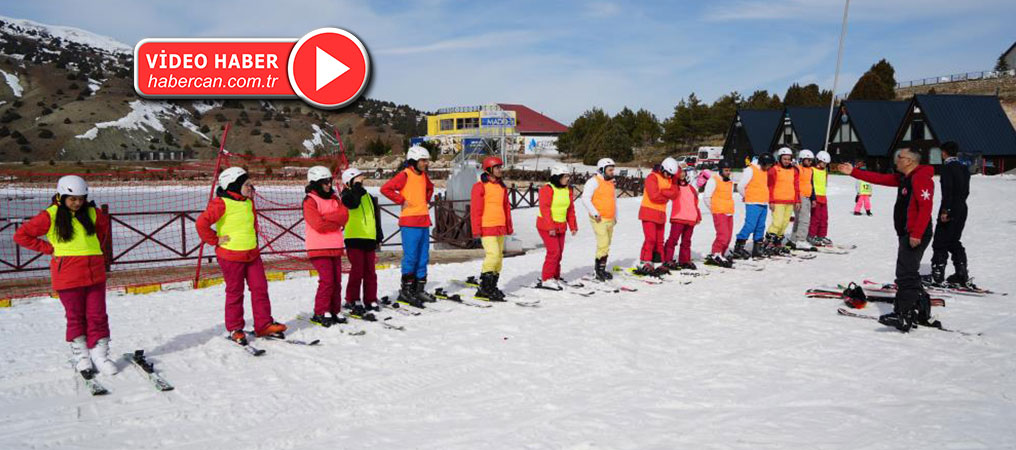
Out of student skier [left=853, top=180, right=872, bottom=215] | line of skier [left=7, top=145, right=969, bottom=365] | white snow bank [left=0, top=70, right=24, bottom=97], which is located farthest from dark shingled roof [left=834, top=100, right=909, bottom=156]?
white snow bank [left=0, top=70, right=24, bottom=97]

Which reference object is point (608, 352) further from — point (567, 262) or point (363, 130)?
point (363, 130)

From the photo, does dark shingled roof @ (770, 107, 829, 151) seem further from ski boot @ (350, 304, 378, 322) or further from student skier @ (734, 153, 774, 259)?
ski boot @ (350, 304, 378, 322)

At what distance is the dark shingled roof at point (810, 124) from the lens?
48.5 meters

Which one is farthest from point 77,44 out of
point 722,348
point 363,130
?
point 722,348

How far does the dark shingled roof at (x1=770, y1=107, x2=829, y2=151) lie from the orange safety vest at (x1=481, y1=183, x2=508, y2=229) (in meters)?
46.1

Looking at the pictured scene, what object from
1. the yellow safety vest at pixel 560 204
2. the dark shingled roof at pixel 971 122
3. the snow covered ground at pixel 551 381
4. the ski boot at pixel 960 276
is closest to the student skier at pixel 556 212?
the yellow safety vest at pixel 560 204

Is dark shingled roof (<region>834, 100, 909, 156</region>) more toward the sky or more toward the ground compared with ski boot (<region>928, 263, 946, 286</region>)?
more toward the sky

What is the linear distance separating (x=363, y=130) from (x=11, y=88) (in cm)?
5535

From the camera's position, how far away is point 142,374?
5469 mm

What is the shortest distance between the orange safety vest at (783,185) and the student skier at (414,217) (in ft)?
22.0

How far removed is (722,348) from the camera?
240 inches

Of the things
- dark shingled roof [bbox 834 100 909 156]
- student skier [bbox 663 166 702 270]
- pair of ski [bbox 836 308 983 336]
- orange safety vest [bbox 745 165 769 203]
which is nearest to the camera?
pair of ski [bbox 836 308 983 336]

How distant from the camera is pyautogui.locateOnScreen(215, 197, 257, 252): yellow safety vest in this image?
6183 millimetres

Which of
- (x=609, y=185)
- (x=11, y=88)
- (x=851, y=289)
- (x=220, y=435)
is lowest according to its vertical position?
(x=220, y=435)
